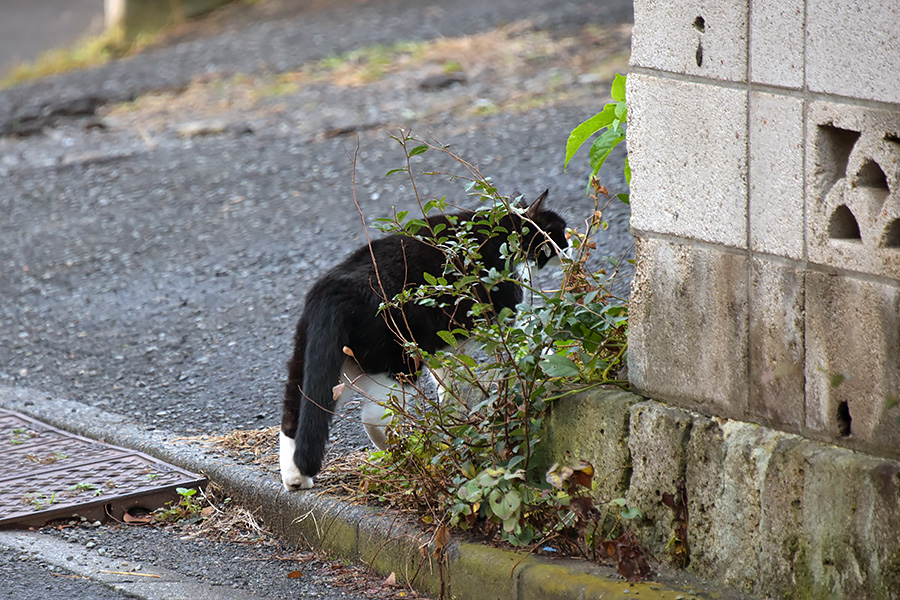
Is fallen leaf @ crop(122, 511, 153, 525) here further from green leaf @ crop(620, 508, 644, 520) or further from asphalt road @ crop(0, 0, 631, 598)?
green leaf @ crop(620, 508, 644, 520)

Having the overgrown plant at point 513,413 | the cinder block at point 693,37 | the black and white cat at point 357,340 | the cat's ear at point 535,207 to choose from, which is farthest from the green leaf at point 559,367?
the cat's ear at point 535,207

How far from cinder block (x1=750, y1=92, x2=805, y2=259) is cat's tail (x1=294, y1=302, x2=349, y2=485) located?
4.81 feet

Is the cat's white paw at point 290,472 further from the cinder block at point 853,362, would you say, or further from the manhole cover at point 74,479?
the cinder block at point 853,362

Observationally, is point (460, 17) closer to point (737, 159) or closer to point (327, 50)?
point (327, 50)

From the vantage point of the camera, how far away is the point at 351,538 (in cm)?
358

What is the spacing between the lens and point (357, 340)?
377 cm

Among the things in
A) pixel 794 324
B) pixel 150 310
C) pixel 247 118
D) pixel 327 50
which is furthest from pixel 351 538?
pixel 327 50

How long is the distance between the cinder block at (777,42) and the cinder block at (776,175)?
0.16 ft

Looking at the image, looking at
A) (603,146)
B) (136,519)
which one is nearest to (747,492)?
(603,146)

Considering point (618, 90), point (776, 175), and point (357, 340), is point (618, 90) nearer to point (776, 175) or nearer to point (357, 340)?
point (776, 175)

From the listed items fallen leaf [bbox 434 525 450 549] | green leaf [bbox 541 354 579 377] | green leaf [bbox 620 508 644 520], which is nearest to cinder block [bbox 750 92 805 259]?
green leaf [bbox 541 354 579 377]

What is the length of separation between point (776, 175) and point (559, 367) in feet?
2.66

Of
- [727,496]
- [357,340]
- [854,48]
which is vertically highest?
[854,48]

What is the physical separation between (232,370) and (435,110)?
4.20 meters
